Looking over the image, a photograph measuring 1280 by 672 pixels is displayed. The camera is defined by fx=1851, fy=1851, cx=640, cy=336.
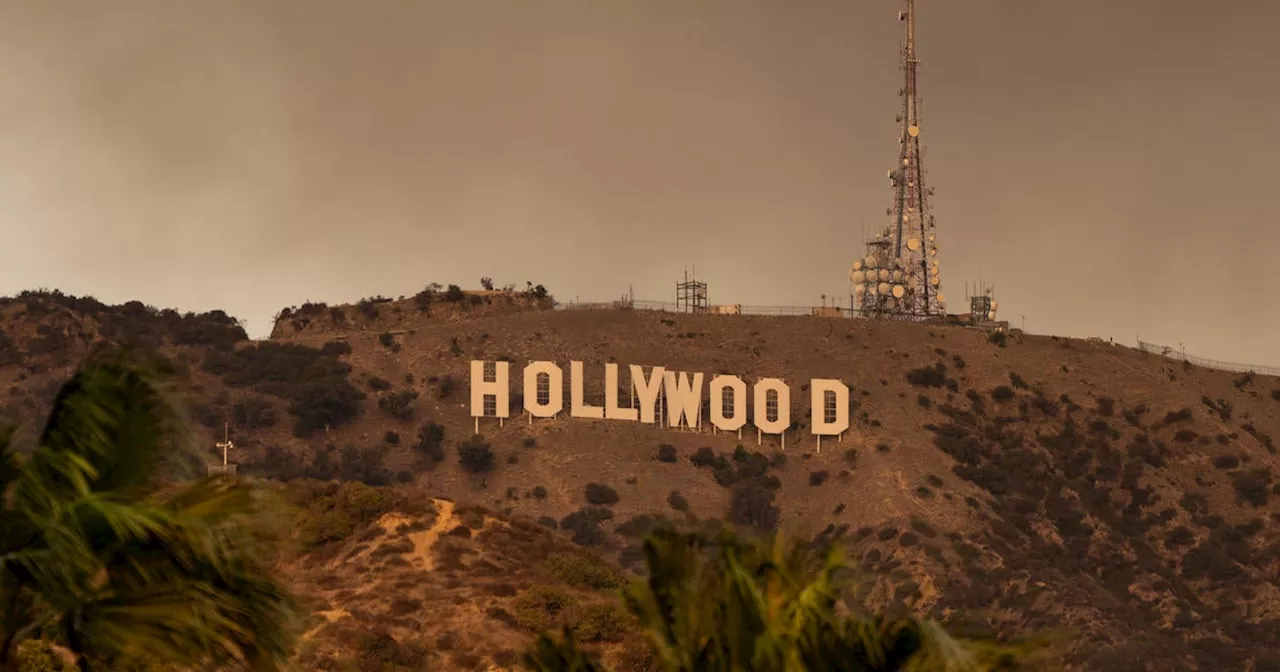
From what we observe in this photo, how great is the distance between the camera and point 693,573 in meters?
14.0

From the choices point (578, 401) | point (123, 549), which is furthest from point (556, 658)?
point (578, 401)

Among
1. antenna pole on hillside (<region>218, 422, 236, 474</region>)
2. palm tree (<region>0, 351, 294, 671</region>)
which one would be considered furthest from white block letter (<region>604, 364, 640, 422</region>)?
palm tree (<region>0, 351, 294, 671</region>)

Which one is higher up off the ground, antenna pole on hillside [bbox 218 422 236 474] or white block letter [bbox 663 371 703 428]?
white block letter [bbox 663 371 703 428]

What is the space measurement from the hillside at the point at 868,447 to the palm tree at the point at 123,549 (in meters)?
85.9

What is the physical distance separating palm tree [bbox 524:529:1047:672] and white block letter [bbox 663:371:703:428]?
115125mm

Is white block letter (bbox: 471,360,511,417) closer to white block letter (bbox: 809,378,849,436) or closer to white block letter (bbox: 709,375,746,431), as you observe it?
white block letter (bbox: 709,375,746,431)

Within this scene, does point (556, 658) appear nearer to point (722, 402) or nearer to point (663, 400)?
point (722, 402)

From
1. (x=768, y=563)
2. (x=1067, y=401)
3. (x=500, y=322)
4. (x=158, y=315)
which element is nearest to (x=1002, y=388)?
(x=1067, y=401)

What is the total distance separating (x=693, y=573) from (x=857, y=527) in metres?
107

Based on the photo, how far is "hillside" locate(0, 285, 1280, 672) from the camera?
114625 millimetres

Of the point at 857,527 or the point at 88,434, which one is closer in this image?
the point at 88,434

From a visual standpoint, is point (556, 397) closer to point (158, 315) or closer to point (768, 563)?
point (158, 315)

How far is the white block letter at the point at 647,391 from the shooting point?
128875 millimetres

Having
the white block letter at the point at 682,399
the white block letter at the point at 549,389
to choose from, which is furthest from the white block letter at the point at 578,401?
the white block letter at the point at 682,399
